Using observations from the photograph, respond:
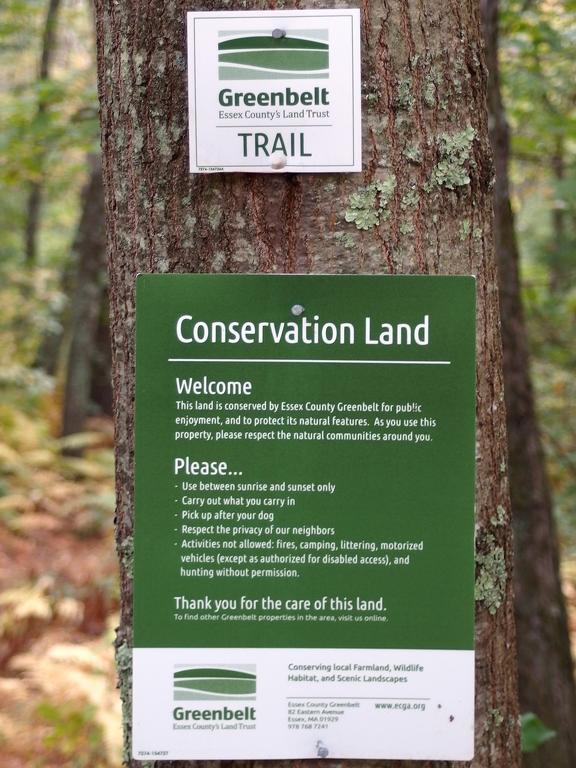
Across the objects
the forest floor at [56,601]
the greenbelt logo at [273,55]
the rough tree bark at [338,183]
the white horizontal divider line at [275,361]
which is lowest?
the forest floor at [56,601]

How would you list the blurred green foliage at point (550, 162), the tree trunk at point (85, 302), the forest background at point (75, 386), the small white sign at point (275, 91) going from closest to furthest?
the small white sign at point (275, 91) → the blurred green foliage at point (550, 162) → the forest background at point (75, 386) → the tree trunk at point (85, 302)

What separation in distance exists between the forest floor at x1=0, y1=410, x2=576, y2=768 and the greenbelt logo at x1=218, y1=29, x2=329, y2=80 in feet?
12.0

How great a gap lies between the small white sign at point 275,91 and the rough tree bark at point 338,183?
0.02 m

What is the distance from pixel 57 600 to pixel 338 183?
5389mm

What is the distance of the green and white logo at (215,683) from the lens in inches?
45.5

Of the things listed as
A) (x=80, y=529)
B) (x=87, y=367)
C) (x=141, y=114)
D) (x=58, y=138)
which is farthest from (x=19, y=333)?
(x=141, y=114)

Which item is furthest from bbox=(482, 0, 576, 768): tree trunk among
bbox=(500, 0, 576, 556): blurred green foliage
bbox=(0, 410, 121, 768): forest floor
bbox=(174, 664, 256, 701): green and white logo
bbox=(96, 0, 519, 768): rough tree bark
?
bbox=(174, 664, 256, 701): green and white logo

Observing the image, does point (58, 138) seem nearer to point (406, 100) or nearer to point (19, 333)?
point (406, 100)

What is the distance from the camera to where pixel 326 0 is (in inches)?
44.3

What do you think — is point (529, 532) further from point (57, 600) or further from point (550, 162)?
point (550, 162)

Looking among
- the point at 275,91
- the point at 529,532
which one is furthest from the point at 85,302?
the point at 275,91

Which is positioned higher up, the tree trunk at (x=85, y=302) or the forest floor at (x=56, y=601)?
the tree trunk at (x=85, y=302)

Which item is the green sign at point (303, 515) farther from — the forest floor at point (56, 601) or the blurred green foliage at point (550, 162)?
the forest floor at point (56, 601)

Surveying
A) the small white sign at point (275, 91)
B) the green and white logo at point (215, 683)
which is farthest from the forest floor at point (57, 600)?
the small white sign at point (275, 91)
